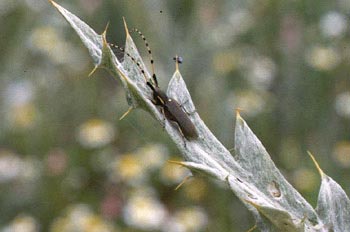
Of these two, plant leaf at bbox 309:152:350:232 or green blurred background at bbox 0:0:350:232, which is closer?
plant leaf at bbox 309:152:350:232

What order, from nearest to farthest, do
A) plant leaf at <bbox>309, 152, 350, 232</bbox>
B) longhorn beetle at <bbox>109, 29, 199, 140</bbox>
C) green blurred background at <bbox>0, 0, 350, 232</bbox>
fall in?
plant leaf at <bbox>309, 152, 350, 232</bbox> → longhorn beetle at <bbox>109, 29, 199, 140</bbox> → green blurred background at <bbox>0, 0, 350, 232</bbox>

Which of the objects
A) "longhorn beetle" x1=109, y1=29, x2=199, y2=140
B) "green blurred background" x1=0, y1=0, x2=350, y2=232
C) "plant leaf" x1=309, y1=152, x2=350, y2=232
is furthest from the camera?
"green blurred background" x1=0, y1=0, x2=350, y2=232

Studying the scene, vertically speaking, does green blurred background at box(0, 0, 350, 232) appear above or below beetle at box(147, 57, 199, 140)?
below

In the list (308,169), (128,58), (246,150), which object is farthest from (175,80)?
(308,169)

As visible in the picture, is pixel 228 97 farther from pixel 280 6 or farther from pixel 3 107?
pixel 3 107

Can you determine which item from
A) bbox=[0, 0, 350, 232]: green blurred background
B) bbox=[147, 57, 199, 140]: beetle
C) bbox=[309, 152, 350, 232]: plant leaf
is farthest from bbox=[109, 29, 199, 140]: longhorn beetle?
bbox=[0, 0, 350, 232]: green blurred background

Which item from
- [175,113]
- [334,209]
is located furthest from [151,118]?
[334,209]

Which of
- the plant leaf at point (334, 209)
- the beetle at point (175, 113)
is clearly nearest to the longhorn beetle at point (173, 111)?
the beetle at point (175, 113)

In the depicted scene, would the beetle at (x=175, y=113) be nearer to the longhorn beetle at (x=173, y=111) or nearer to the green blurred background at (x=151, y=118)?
the longhorn beetle at (x=173, y=111)

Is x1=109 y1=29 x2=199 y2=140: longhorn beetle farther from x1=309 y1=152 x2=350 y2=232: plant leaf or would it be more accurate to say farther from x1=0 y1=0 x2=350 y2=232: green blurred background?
x1=0 y1=0 x2=350 y2=232: green blurred background

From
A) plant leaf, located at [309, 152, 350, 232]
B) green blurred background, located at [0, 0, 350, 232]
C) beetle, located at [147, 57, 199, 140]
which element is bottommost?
green blurred background, located at [0, 0, 350, 232]
